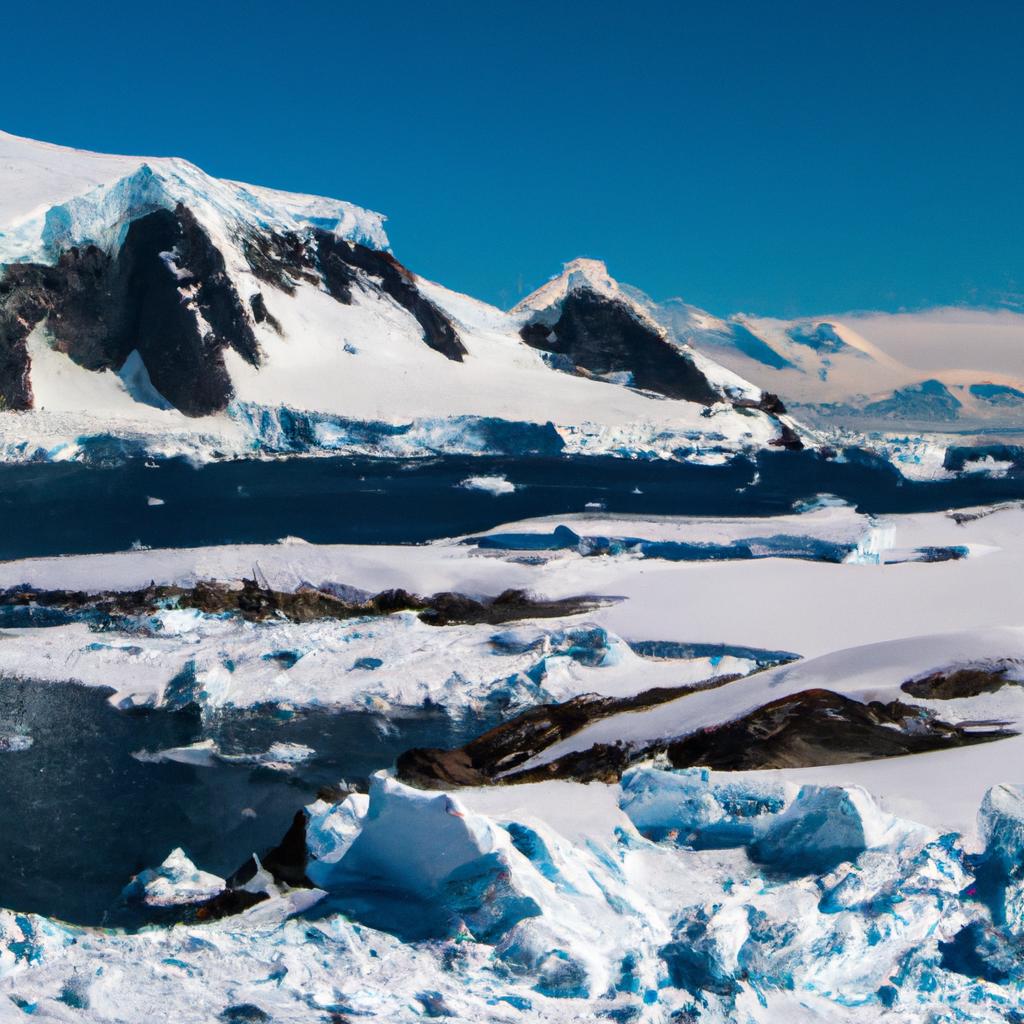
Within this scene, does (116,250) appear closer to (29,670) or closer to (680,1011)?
(29,670)

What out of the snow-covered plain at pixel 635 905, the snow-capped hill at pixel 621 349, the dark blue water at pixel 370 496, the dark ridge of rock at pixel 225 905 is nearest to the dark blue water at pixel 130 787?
the snow-covered plain at pixel 635 905

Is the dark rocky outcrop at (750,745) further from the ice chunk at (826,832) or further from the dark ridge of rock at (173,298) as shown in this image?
the dark ridge of rock at (173,298)

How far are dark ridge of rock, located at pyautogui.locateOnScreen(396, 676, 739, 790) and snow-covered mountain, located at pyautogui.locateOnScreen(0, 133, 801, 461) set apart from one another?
1653cm

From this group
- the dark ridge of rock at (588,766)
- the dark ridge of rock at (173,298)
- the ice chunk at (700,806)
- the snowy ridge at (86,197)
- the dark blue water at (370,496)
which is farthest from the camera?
the dark ridge of rock at (173,298)

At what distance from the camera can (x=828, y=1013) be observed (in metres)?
7.16

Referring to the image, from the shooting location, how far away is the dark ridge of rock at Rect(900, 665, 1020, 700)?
12.6 metres

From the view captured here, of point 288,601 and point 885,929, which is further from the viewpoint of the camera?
point 288,601

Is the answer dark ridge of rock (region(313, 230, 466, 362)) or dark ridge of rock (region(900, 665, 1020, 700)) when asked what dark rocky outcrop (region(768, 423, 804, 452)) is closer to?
dark ridge of rock (region(313, 230, 466, 362))

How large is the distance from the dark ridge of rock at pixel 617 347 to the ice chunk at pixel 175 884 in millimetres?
29682

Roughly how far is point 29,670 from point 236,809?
5.28 metres

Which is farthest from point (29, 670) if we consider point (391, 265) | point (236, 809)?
point (391, 265)

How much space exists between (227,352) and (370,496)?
8.55 meters

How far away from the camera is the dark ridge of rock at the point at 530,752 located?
36.6ft

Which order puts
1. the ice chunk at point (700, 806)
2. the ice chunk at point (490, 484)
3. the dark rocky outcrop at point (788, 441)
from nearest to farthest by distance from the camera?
the ice chunk at point (700, 806), the ice chunk at point (490, 484), the dark rocky outcrop at point (788, 441)
